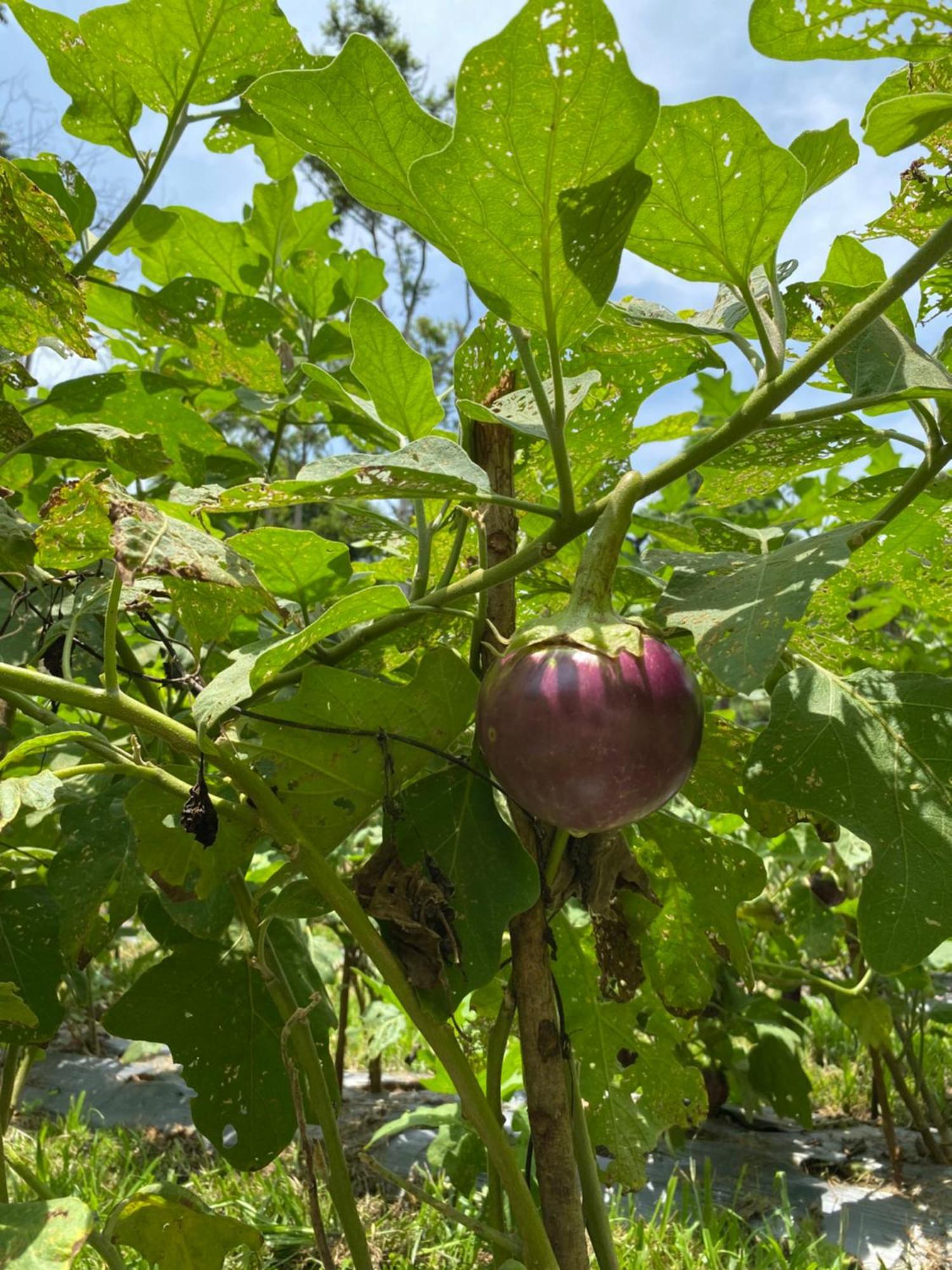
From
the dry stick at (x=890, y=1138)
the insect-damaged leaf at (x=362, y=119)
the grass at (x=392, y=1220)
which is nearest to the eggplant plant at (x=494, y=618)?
the insect-damaged leaf at (x=362, y=119)

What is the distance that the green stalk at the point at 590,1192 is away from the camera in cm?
66

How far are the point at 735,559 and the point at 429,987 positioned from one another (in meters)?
0.29

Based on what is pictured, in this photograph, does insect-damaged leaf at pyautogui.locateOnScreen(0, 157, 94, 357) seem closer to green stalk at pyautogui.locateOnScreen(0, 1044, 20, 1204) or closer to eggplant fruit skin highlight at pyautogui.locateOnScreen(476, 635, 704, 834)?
eggplant fruit skin highlight at pyautogui.locateOnScreen(476, 635, 704, 834)

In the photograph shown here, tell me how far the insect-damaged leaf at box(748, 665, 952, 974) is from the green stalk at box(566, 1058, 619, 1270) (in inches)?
9.6

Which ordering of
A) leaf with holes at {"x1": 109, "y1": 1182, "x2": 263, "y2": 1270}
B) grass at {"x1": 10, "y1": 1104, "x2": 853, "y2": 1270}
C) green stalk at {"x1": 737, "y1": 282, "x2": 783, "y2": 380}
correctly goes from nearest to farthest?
green stalk at {"x1": 737, "y1": 282, "x2": 783, "y2": 380}, leaf with holes at {"x1": 109, "y1": 1182, "x2": 263, "y2": 1270}, grass at {"x1": 10, "y1": 1104, "x2": 853, "y2": 1270}

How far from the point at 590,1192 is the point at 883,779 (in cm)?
35

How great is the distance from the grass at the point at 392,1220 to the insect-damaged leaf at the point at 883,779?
684 millimetres

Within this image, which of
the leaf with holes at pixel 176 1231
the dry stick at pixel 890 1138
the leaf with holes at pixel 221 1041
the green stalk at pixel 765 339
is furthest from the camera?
the dry stick at pixel 890 1138

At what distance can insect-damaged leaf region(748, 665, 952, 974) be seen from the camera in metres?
0.54

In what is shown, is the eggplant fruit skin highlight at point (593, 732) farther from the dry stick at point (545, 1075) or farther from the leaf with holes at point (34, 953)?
the leaf with holes at point (34, 953)

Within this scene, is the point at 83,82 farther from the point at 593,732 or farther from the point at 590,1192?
the point at 590,1192

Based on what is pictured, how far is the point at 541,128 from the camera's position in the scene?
1.32ft

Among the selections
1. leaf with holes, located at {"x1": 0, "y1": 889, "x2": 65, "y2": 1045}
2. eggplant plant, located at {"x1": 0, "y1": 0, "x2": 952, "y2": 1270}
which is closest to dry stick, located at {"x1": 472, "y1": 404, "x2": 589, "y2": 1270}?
eggplant plant, located at {"x1": 0, "y1": 0, "x2": 952, "y2": 1270}

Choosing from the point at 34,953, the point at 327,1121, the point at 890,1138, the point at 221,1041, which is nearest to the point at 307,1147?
the point at 327,1121
